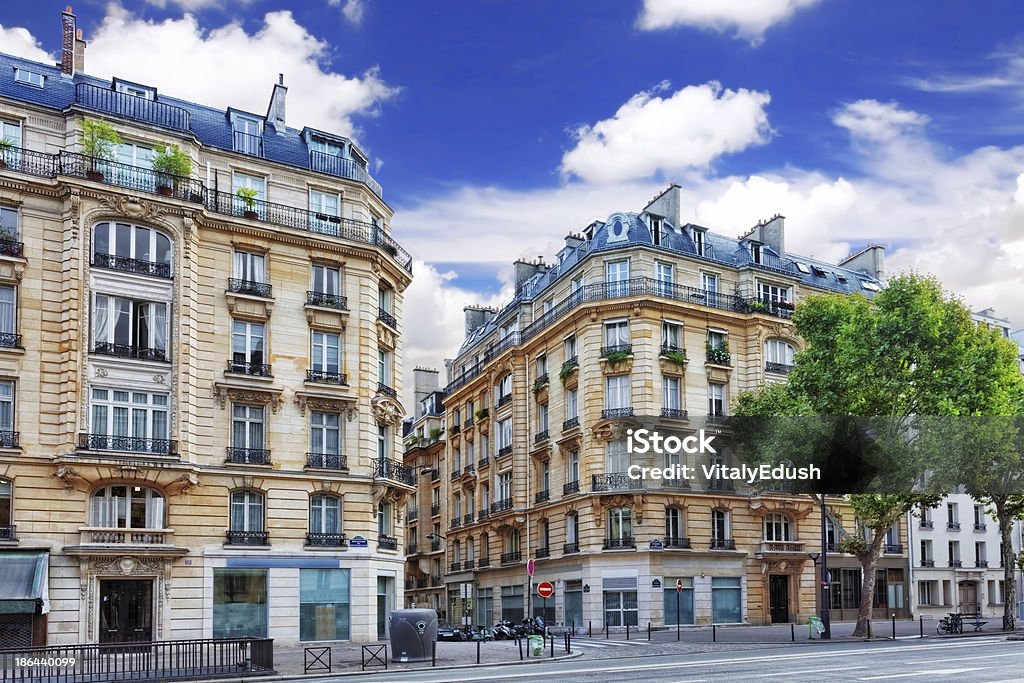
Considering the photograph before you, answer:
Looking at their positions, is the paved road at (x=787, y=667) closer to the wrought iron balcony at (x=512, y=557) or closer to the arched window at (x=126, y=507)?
the arched window at (x=126, y=507)

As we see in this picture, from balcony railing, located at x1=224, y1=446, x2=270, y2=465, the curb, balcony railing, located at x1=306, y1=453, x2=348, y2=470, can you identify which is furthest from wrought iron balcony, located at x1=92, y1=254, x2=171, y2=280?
the curb

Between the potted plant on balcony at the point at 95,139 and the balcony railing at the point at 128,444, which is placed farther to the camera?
the potted plant on balcony at the point at 95,139

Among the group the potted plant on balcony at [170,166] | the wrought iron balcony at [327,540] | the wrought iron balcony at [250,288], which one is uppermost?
the potted plant on balcony at [170,166]

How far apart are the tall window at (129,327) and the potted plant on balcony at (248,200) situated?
4.88m

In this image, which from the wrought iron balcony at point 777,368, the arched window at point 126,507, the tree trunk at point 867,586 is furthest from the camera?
the wrought iron balcony at point 777,368

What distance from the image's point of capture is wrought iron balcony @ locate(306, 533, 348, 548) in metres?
40.6

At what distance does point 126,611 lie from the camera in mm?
36688

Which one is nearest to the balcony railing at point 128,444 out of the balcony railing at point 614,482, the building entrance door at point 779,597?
the balcony railing at point 614,482

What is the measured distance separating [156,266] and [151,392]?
14.8 ft

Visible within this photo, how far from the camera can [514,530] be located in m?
64.3

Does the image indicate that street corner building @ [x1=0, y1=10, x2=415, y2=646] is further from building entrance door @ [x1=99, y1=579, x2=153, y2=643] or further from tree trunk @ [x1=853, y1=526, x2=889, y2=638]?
tree trunk @ [x1=853, y1=526, x2=889, y2=638]

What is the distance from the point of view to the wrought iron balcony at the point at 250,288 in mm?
40500

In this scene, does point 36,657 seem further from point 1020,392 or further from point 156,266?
point 1020,392

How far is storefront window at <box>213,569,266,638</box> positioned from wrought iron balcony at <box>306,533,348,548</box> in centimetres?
207
